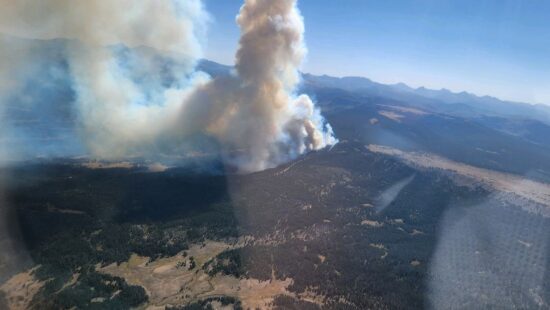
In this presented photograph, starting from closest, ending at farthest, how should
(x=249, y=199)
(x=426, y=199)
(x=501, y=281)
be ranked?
(x=501, y=281) → (x=249, y=199) → (x=426, y=199)

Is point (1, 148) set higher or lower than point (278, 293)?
higher

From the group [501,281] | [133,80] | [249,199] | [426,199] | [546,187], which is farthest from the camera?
[133,80]

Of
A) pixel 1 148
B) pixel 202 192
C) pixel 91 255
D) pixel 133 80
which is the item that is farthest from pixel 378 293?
pixel 133 80

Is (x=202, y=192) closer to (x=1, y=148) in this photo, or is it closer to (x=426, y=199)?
(x=426, y=199)

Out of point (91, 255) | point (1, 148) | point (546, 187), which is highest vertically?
point (1, 148)

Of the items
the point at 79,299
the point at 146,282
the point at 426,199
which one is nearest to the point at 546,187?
the point at 426,199

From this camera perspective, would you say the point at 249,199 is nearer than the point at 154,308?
No
